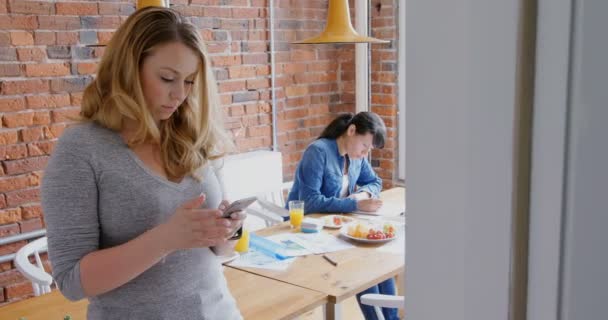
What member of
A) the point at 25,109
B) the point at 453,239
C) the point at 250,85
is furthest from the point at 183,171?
the point at 250,85

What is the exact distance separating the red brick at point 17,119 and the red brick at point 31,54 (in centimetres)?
27

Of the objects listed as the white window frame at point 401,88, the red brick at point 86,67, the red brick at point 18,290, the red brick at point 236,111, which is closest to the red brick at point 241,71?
the red brick at point 236,111

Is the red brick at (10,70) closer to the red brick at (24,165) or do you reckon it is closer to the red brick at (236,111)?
the red brick at (24,165)

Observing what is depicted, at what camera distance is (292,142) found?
168 inches

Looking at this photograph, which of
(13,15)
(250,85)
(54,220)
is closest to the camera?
(54,220)

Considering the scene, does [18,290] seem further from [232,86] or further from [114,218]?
[114,218]

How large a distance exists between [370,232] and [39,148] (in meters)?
1.70

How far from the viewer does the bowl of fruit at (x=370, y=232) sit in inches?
103

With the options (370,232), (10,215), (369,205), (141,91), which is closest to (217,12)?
(369,205)

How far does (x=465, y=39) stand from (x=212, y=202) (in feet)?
3.81

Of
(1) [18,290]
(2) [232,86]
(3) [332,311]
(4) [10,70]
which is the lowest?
(1) [18,290]

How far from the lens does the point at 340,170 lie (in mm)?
3424

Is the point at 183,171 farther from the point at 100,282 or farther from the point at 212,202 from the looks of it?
the point at 100,282

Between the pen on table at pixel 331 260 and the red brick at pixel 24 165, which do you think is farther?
the red brick at pixel 24 165
